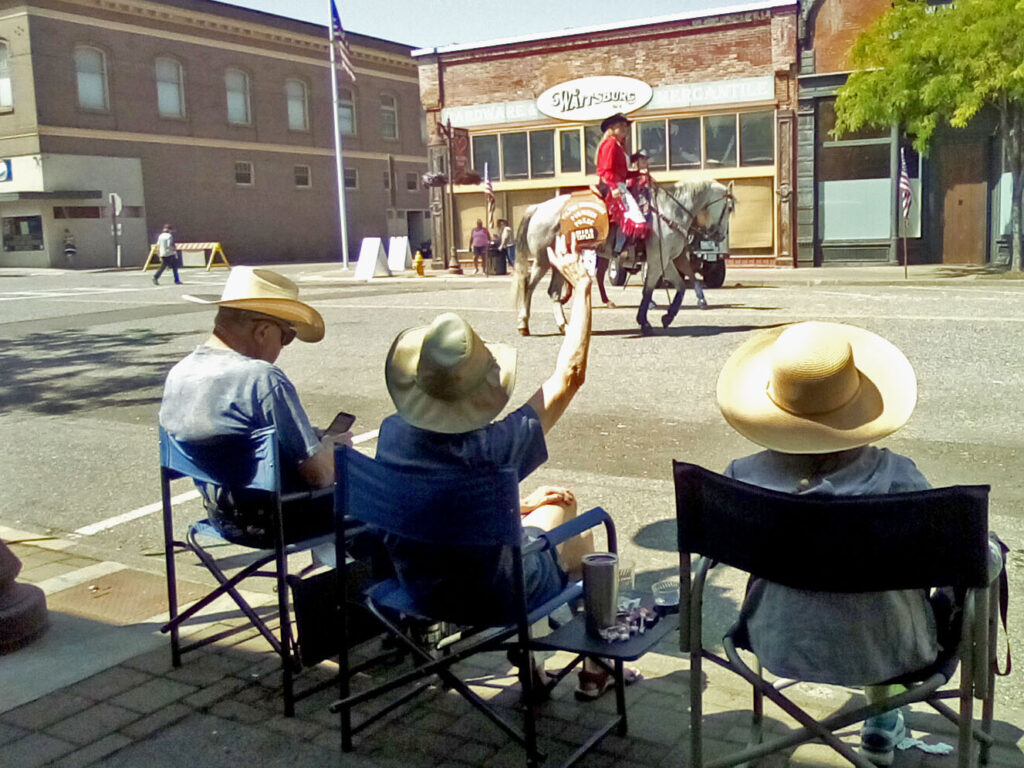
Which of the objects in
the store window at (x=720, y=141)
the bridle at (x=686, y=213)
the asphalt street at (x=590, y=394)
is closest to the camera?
the asphalt street at (x=590, y=394)

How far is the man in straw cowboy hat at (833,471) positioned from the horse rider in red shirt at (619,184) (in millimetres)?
11332

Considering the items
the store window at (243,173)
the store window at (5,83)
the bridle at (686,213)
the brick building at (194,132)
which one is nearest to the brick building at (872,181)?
the bridle at (686,213)

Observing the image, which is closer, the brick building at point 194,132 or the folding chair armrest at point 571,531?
the folding chair armrest at point 571,531

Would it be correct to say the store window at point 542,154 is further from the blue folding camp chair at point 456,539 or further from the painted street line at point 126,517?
the blue folding camp chair at point 456,539

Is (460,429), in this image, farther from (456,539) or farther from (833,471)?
(833,471)

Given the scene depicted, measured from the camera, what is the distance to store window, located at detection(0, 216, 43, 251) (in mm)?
39781

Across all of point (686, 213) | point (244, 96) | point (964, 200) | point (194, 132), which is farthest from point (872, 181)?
point (244, 96)

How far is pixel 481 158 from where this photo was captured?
3188 cm

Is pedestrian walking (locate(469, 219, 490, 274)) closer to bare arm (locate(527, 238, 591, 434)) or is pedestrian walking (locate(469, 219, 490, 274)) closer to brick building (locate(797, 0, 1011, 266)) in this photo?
brick building (locate(797, 0, 1011, 266))

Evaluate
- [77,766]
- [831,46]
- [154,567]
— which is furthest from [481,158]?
[77,766]

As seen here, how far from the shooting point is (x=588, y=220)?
13.8 metres

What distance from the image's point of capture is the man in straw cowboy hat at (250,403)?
3.68 m

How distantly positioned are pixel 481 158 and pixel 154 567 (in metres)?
27.8

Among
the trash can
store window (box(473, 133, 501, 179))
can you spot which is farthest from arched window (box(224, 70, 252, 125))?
the trash can
